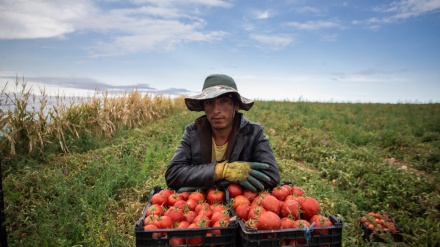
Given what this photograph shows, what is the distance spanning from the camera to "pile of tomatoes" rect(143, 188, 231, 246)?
1993mm

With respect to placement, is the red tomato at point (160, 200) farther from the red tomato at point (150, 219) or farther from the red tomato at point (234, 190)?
the red tomato at point (234, 190)

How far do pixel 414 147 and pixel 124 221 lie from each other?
25.6ft

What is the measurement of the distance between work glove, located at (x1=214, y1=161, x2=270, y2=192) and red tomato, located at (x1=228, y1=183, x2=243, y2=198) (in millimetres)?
40

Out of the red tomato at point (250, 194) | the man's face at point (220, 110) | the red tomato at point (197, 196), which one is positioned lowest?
the red tomato at point (197, 196)

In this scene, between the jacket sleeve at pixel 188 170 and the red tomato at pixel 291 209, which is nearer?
the red tomato at pixel 291 209

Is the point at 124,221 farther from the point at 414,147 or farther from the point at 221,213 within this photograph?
the point at 414,147

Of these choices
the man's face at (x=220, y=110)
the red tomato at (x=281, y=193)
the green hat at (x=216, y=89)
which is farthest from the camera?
the man's face at (x=220, y=110)

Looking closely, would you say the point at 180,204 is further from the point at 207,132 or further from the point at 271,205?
the point at 207,132

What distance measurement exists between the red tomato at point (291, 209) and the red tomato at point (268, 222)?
22 centimetres

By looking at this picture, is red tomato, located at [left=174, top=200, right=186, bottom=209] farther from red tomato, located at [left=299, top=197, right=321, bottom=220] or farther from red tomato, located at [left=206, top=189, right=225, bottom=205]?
red tomato, located at [left=299, top=197, right=321, bottom=220]

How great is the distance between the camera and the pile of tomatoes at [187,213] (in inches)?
78.5

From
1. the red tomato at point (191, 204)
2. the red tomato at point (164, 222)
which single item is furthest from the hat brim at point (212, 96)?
the red tomato at point (164, 222)

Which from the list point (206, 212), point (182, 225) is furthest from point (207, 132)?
point (182, 225)

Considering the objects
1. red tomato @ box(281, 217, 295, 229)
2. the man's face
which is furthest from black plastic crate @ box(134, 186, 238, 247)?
the man's face
